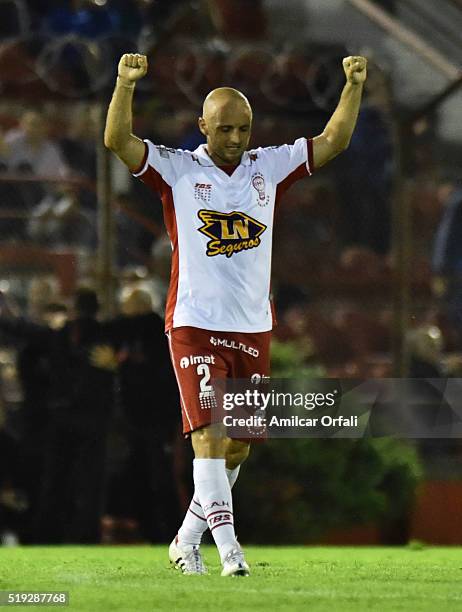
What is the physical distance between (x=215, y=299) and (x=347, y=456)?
12.9ft

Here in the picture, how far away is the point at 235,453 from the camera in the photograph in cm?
699

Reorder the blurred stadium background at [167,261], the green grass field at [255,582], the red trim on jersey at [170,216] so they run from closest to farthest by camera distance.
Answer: the green grass field at [255,582] → the red trim on jersey at [170,216] → the blurred stadium background at [167,261]

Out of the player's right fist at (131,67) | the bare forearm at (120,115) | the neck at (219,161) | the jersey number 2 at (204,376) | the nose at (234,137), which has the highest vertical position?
the player's right fist at (131,67)

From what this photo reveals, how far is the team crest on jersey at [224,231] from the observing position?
6637 millimetres

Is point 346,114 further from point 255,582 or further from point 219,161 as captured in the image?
point 255,582

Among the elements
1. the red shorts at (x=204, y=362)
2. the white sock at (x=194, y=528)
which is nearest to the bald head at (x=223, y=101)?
the red shorts at (x=204, y=362)

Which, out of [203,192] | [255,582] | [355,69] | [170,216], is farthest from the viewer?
[355,69]

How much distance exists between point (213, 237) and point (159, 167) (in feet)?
1.32

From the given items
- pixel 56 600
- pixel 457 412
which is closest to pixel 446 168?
pixel 457 412

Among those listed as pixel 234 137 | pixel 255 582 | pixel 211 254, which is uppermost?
pixel 234 137

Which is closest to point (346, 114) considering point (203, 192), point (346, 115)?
point (346, 115)

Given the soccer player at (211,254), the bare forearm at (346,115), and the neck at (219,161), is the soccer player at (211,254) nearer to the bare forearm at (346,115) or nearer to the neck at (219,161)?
the neck at (219,161)

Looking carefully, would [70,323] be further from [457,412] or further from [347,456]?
[457,412]

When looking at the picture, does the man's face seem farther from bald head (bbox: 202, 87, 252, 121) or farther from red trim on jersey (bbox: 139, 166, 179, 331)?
red trim on jersey (bbox: 139, 166, 179, 331)
